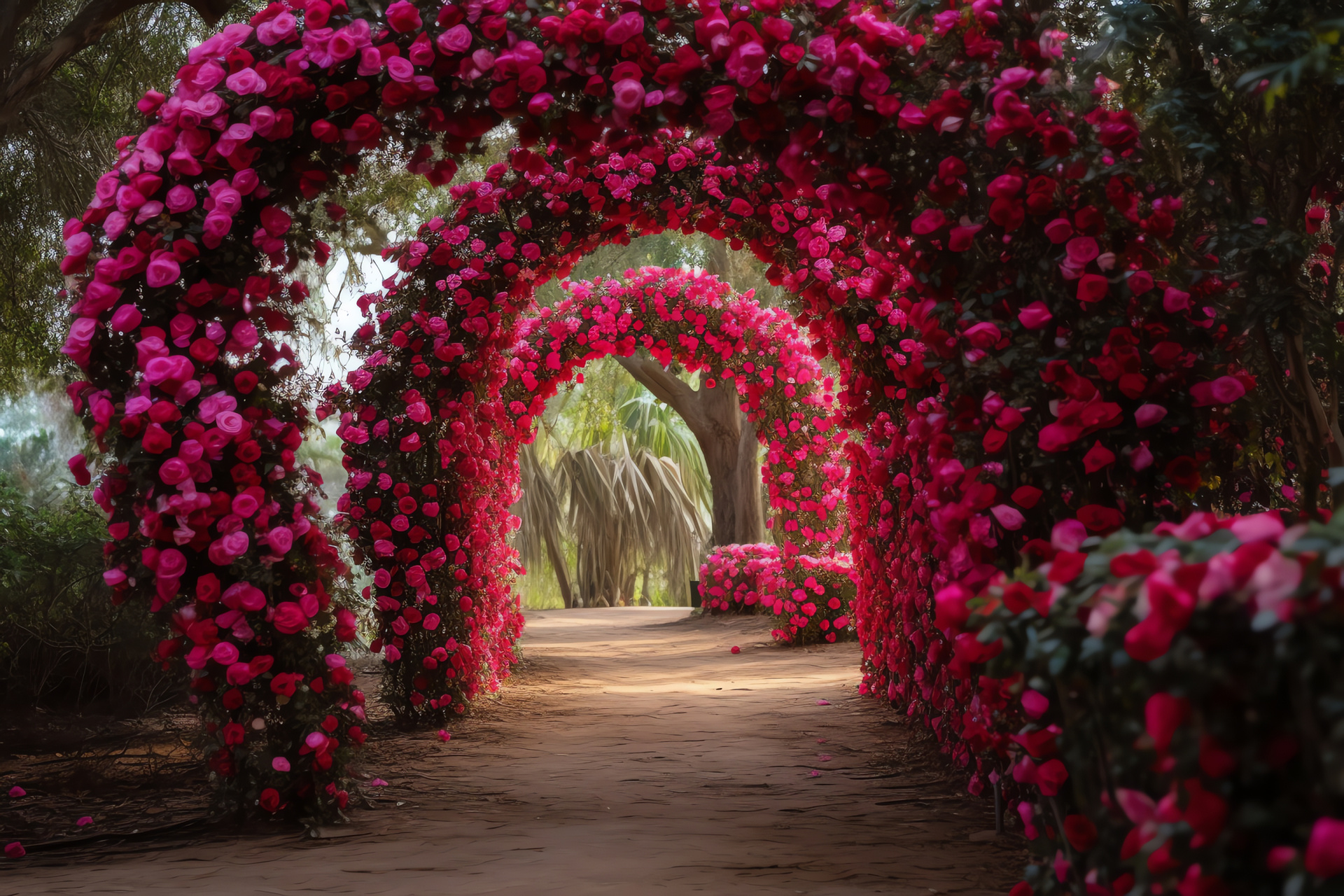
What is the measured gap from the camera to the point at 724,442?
1259cm

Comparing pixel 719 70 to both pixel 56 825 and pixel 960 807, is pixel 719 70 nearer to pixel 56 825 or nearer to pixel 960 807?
pixel 960 807

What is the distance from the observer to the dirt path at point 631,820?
9.30ft

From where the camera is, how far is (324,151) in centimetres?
348

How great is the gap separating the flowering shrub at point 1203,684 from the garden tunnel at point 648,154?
0.68 ft

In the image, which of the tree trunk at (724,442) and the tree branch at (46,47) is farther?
the tree trunk at (724,442)

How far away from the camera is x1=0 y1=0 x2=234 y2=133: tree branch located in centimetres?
455

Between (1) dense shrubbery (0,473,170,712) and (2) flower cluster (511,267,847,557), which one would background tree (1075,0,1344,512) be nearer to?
(1) dense shrubbery (0,473,170,712)

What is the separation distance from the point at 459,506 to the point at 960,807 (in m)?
3.16

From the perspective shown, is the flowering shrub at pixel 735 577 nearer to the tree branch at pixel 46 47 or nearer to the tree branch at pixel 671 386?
the tree branch at pixel 671 386

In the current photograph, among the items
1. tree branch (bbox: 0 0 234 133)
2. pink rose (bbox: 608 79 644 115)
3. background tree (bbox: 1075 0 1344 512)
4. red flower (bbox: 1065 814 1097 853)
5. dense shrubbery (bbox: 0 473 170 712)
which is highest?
tree branch (bbox: 0 0 234 133)

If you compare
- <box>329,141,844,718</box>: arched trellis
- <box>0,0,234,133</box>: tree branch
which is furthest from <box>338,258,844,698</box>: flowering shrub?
<box>0,0,234,133</box>: tree branch

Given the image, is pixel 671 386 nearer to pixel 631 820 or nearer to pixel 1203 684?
pixel 631 820

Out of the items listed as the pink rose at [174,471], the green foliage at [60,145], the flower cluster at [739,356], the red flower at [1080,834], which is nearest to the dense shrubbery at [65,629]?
the pink rose at [174,471]

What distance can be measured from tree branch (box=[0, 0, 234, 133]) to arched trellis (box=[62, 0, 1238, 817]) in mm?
1937
